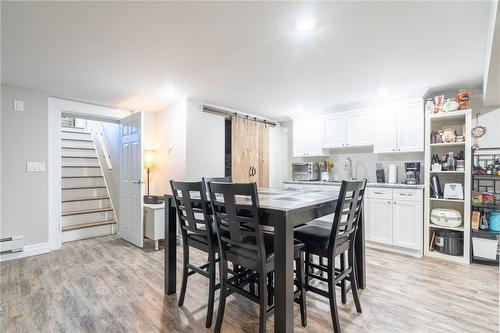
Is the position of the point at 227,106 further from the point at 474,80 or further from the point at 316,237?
the point at 474,80

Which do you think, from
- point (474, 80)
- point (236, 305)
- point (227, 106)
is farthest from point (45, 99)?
point (474, 80)

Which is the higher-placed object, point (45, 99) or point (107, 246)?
point (45, 99)

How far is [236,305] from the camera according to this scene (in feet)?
6.72

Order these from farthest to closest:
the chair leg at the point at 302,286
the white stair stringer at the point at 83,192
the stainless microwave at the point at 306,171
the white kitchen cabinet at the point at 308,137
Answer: the stainless microwave at the point at 306,171 → the white kitchen cabinet at the point at 308,137 → the white stair stringer at the point at 83,192 → the chair leg at the point at 302,286

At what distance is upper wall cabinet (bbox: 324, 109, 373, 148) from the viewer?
13.3 feet

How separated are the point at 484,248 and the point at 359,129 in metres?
2.26

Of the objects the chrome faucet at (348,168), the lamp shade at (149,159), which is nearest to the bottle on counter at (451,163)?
the chrome faucet at (348,168)

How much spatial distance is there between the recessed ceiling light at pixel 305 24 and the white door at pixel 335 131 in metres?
2.65

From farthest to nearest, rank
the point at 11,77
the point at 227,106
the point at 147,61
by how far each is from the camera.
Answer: the point at 227,106 < the point at 11,77 < the point at 147,61

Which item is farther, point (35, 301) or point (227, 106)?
point (227, 106)

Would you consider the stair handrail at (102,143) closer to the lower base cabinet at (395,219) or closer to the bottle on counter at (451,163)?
the lower base cabinet at (395,219)

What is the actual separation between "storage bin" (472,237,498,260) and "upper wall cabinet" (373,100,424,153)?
1322mm

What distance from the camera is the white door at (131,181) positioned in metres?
3.66

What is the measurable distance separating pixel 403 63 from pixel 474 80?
50.4 inches
